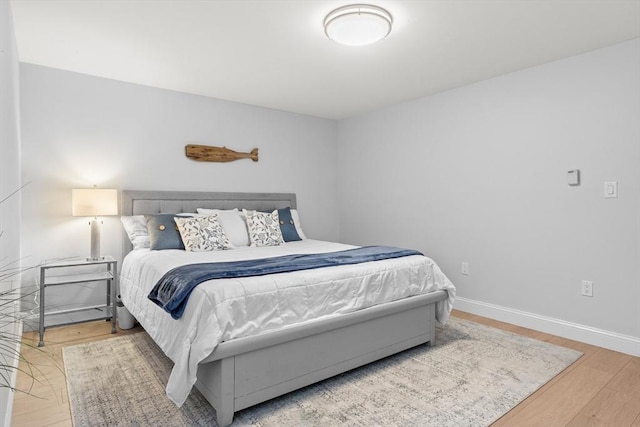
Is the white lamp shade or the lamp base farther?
the lamp base

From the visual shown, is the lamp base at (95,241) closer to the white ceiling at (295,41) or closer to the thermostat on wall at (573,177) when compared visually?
the white ceiling at (295,41)

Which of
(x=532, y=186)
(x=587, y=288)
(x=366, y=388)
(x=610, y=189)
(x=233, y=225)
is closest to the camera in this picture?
(x=366, y=388)

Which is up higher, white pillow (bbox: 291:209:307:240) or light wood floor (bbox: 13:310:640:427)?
white pillow (bbox: 291:209:307:240)

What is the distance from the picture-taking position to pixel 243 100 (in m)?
4.40

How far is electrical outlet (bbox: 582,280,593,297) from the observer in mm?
3036

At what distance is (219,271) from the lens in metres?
2.16

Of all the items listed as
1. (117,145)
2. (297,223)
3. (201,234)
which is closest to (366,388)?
(201,234)

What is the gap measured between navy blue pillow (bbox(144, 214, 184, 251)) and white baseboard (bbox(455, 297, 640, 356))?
2934 millimetres

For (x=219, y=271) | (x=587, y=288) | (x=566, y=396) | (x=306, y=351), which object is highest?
(x=219, y=271)

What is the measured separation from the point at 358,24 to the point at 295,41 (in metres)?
0.61

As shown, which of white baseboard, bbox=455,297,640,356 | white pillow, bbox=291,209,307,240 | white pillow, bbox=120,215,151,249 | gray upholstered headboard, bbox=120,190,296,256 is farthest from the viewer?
white pillow, bbox=291,209,307,240

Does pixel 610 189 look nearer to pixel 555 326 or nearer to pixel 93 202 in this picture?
pixel 555 326

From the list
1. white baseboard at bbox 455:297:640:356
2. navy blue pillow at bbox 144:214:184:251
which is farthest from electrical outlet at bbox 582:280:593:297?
navy blue pillow at bbox 144:214:184:251

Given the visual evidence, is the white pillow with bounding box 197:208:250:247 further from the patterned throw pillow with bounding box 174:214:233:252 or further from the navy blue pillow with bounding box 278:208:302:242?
the navy blue pillow with bounding box 278:208:302:242
